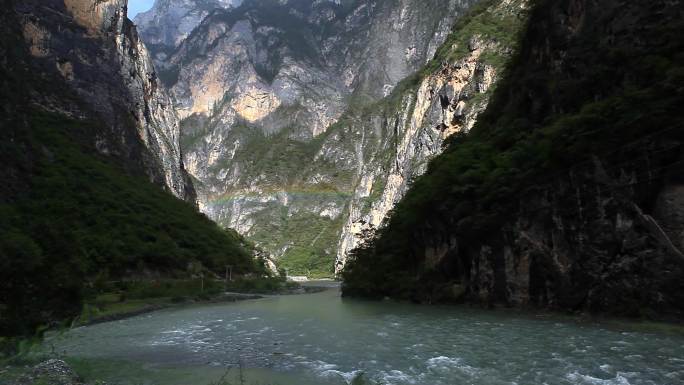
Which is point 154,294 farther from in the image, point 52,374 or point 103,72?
point 103,72

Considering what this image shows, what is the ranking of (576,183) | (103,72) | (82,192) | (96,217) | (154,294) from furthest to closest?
(103,72) → (82,192) → (96,217) → (154,294) → (576,183)

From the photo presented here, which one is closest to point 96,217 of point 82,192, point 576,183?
point 82,192

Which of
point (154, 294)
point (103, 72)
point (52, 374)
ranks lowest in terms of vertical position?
point (52, 374)

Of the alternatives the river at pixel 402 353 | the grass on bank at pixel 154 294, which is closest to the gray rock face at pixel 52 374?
the river at pixel 402 353

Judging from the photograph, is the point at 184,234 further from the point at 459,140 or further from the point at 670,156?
the point at 670,156

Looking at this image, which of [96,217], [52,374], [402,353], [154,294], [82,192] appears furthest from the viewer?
[82,192]

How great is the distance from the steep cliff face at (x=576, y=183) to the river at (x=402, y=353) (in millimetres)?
2986

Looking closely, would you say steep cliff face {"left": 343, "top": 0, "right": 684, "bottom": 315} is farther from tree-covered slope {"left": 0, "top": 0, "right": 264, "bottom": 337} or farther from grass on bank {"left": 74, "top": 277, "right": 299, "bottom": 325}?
grass on bank {"left": 74, "top": 277, "right": 299, "bottom": 325}

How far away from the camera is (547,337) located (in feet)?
64.2

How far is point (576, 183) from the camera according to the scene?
2675 cm

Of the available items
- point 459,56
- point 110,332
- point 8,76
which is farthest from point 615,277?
point 8,76

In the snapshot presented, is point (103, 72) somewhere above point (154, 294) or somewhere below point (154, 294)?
above

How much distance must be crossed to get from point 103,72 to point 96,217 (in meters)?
55.7

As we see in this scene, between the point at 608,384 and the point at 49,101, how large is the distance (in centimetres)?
11307
